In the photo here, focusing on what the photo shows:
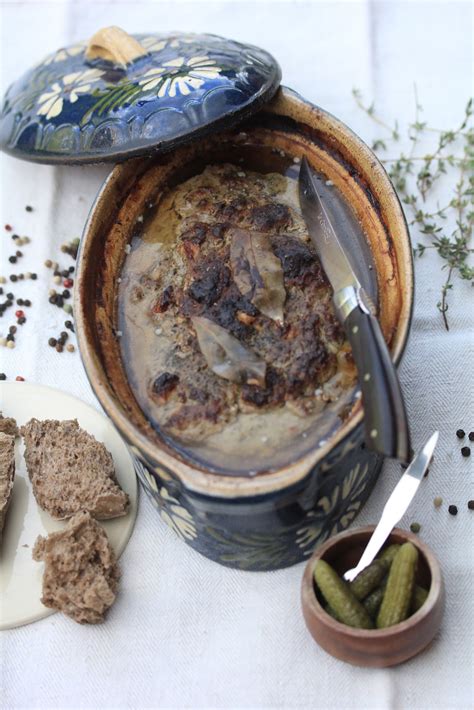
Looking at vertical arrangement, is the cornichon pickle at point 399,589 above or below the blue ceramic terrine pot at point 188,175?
below

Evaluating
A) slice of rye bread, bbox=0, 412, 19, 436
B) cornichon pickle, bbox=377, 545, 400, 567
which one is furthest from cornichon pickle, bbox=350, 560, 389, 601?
slice of rye bread, bbox=0, 412, 19, 436

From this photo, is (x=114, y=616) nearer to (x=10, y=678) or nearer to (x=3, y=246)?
(x=10, y=678)

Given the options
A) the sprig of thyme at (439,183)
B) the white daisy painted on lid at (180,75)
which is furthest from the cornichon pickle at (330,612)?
the white daisy painted on lid at (180,75)

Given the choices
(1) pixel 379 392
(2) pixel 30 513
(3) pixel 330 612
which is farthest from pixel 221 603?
(1) pixel 379 392

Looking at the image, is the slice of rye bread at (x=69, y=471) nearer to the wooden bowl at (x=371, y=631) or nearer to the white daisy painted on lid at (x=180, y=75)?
the wooden bowl at (x=371, y=631)

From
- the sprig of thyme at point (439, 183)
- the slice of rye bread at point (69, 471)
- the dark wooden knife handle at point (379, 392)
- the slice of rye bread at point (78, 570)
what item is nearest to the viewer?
the dark wooden knife handle at point (379, 392)

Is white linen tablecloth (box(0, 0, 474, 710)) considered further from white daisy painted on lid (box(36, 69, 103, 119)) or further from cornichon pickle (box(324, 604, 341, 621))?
white daisy painted on lid (box(36, 69, 103, 119))

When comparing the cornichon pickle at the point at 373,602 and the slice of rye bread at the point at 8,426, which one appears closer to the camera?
the cornichon pickle at the point at 373,602
